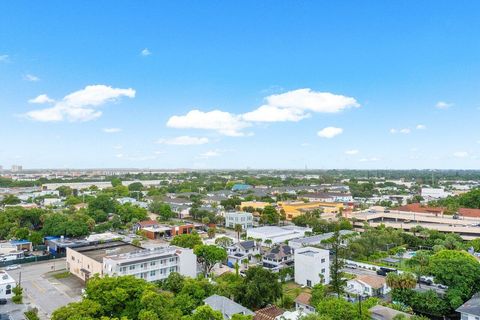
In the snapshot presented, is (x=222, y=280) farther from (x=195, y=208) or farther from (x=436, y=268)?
(x=195, y=208)

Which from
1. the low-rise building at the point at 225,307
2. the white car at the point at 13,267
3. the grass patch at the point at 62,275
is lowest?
the grass patch at the point at 62,275

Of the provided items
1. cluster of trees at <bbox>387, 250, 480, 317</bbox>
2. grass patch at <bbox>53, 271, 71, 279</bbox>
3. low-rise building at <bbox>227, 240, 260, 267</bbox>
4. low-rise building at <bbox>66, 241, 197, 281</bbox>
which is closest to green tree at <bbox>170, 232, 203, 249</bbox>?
low-rise building at <bbox>66, 241, 197, 281</bbox>

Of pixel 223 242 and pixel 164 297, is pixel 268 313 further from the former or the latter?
pixel 223 242

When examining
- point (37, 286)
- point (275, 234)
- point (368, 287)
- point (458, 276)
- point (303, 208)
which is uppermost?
point (458, 276)

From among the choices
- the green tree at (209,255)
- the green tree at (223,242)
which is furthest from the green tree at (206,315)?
the green tree at (223,242)

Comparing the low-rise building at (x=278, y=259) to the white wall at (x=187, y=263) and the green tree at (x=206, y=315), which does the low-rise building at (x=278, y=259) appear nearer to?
the white wall at (x=187, y=263)

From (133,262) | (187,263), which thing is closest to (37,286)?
(133,262)

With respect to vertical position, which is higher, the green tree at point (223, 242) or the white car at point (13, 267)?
the green tree at point (223, 242)
